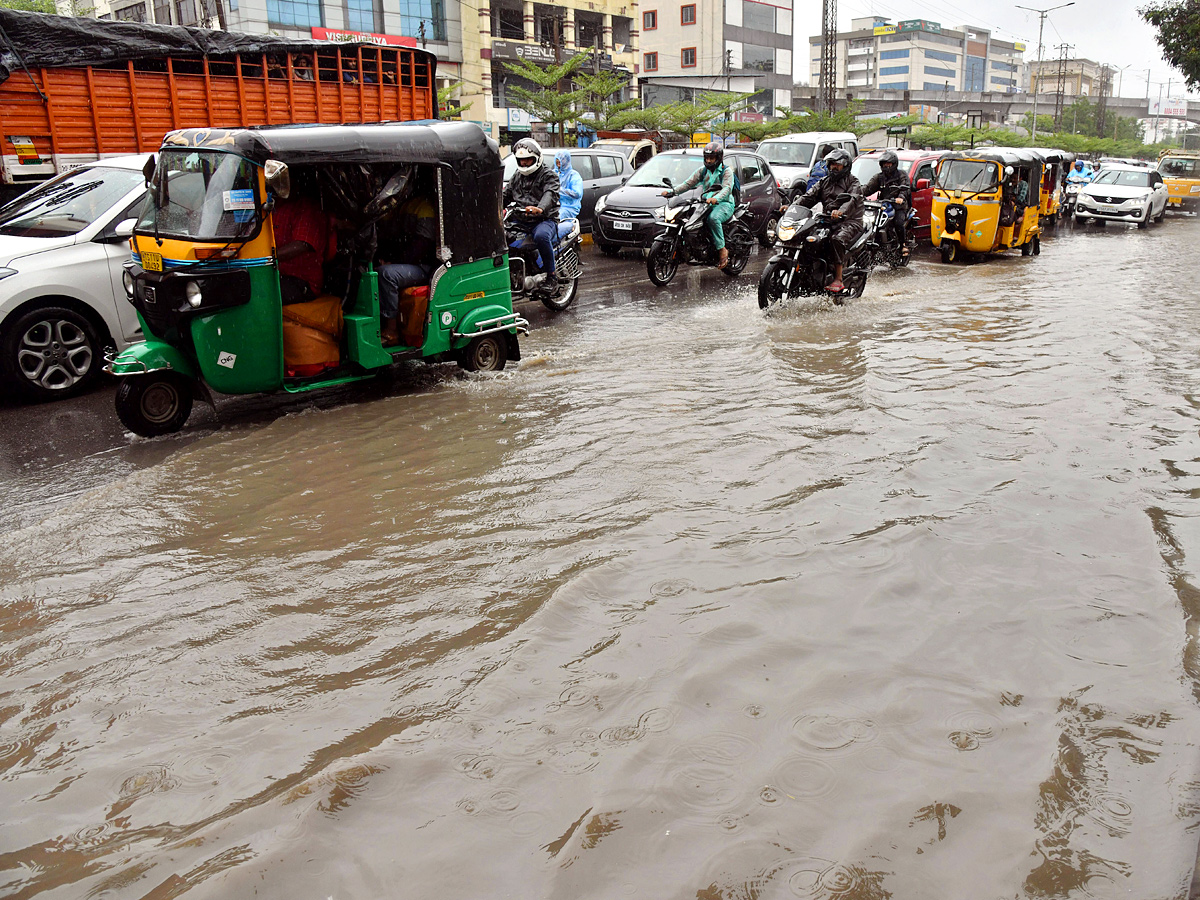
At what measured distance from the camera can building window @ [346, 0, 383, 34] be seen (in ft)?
120

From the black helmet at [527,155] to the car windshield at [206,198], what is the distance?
4.13m

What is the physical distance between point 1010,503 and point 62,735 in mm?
4557

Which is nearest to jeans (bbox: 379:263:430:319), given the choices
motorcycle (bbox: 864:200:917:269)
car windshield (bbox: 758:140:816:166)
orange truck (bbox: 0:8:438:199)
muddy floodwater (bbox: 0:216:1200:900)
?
muddy floodwater (bbox: 0:216:1200:900)

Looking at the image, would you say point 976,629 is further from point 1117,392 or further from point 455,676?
point 1117,392

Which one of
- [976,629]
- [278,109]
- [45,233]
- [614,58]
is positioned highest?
[614,58]

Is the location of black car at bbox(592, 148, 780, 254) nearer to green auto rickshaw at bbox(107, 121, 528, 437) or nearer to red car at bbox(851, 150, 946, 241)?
red car at bbox(851, 150, 946, 241)

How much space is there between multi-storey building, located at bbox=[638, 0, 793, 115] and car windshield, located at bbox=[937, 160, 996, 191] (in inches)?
2081

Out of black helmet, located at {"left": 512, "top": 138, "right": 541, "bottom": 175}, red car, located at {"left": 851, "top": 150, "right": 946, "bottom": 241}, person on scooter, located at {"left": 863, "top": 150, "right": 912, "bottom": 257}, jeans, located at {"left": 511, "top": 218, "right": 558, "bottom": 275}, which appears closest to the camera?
black helmet, located at {"left": 512, "top": 138, "right": 541, "bottom": 175}

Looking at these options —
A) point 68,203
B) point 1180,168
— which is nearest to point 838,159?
point 68,203

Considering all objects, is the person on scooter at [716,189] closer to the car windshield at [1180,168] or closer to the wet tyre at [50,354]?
the wet tyre at [50,354]

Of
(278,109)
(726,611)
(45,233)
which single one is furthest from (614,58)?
(726,611)

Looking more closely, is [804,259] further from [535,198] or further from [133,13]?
[133,13]

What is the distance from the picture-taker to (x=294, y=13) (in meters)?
35.3

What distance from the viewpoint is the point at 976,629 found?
388cm
